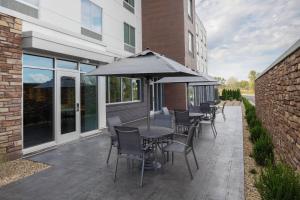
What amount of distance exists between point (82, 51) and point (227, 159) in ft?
20.2

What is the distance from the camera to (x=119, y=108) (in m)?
13.1

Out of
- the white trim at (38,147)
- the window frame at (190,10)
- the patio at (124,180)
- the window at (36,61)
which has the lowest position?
the patio at (124,180)

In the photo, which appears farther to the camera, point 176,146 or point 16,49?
point 16,49

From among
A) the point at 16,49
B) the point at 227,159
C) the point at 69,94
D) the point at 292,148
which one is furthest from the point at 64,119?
the point at 292,148

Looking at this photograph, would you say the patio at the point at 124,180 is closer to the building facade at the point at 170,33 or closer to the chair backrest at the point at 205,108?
the chair backrest at the point at 205,108

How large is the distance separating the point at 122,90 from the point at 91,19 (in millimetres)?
4375

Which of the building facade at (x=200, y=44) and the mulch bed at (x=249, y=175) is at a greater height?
the building facade at (x=200, y=44)

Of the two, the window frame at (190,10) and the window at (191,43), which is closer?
the window frame at (190,10)

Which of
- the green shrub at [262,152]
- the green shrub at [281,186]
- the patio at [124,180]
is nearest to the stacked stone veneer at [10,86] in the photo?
the patio at [124,180]

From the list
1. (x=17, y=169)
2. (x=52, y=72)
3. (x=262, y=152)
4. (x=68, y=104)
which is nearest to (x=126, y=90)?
(x=68, y=104)

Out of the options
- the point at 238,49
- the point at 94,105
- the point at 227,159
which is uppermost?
the point at 238,49

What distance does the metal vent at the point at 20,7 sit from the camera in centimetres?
669

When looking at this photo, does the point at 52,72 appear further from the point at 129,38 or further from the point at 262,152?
the point at 129,38

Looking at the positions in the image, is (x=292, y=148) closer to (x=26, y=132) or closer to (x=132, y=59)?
(x=132, y=59)
